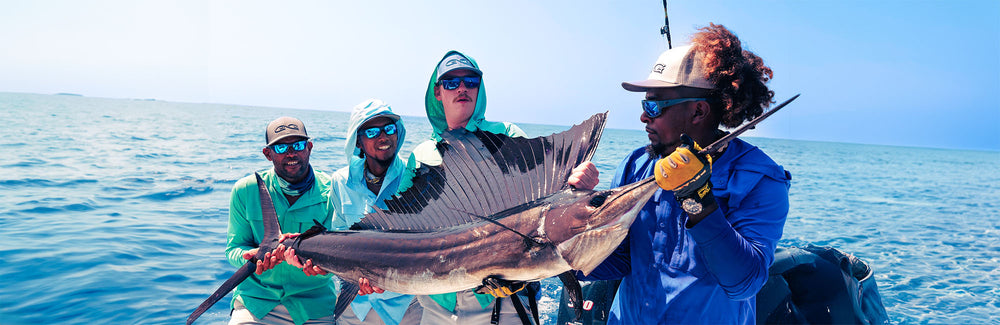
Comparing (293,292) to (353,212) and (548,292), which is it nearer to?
(353,212)

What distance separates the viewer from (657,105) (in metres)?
1.62

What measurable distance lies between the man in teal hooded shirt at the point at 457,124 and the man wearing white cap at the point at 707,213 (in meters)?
1.04

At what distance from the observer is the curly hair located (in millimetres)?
1615

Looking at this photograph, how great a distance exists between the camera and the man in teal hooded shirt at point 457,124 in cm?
268

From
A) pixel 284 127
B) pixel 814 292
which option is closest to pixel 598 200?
pixel 284 127

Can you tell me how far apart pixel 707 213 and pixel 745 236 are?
0.23 meters

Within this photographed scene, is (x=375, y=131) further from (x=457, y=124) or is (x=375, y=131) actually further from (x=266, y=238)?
(x=266, y=238)

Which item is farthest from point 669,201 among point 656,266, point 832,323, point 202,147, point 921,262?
point 202,147

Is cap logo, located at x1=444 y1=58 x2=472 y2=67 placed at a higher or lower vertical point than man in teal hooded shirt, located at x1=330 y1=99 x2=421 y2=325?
higher

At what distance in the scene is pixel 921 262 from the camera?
8.44 metres

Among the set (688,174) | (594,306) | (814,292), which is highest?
(688,174)

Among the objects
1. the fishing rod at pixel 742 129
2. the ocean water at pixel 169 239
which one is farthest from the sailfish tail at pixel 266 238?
the ocean water at pixel 169 239

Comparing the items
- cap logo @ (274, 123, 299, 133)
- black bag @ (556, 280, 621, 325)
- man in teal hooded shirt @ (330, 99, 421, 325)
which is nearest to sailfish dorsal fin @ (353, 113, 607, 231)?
man in teal hooded shirt @ (330, 99, 421, 325)

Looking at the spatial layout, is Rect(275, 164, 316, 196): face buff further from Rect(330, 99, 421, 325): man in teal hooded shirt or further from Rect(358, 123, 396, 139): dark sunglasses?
Rect(358, 123, 396, 139): dark sunglasses
